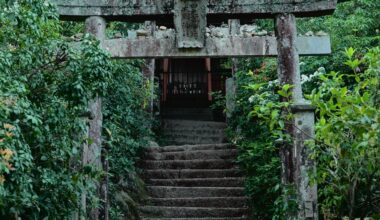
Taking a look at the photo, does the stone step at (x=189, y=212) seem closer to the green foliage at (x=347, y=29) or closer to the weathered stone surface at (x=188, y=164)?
the weathered stone surface at (x=188, y=164)

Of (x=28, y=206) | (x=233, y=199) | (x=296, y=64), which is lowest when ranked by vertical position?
(x=233, y=199)

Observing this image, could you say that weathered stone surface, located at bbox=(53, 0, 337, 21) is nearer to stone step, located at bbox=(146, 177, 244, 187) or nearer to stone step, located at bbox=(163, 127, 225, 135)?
stone step, located at bbox=(146, 177, 244, 187)

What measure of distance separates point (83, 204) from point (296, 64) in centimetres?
336

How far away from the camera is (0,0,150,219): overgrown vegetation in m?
4.96

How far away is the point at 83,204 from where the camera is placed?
686cm

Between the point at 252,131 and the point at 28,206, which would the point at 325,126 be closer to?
the point at 28,206

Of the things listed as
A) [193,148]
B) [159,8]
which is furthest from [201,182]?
[159,8]

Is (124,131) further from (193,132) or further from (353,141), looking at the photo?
(193,132)

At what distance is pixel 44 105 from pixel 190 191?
577 centimetres

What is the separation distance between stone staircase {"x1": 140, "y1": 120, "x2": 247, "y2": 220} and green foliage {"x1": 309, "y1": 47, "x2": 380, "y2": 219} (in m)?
5.10

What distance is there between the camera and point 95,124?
786cm

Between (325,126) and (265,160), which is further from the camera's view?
(265,160)

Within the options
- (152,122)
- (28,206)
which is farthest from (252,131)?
(28,206)

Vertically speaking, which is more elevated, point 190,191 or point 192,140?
point 192,140
